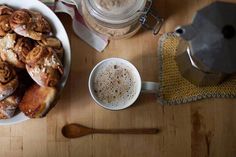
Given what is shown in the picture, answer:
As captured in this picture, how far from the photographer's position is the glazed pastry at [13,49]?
0.82 m

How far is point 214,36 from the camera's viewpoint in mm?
685

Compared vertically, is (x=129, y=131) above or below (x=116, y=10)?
below

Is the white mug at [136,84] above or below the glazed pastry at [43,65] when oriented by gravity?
below

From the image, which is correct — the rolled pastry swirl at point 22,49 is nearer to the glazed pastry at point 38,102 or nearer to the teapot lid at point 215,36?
the glazed pastry at point 38,102

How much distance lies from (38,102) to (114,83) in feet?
0.49

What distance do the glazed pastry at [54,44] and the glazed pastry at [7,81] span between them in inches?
2.9

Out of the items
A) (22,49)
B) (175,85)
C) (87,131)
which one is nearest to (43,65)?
(22,49)

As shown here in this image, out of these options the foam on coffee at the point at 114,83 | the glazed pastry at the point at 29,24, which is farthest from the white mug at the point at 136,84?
the glazed pastry at the point at 29,24

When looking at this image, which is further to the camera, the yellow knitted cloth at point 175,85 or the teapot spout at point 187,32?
the yellow knitted cloth at point 175,85

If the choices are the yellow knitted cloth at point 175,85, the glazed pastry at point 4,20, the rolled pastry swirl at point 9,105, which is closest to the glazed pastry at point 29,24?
the glazed pastry at point 4,20

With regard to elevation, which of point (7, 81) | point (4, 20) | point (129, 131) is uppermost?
point (4, 20)

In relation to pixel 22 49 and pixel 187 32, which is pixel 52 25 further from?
pixel 187 32

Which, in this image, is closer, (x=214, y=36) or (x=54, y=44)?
(x=214, y=36)

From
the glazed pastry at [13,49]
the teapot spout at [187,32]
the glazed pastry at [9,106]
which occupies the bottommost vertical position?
the glazed pastry at [9,106]
